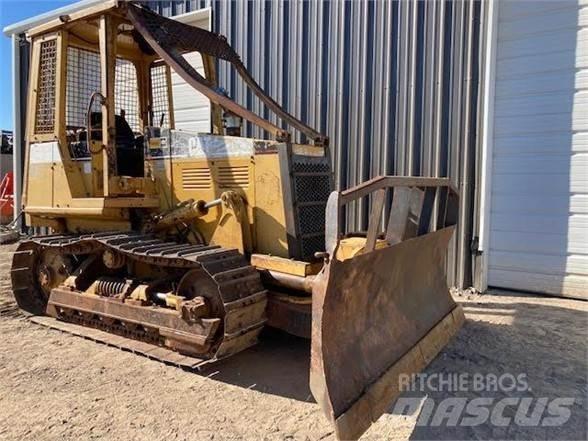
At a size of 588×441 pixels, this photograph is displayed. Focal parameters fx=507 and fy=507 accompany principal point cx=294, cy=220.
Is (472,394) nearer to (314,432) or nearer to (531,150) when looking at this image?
(314,432)

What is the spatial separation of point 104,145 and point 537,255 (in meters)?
5.43

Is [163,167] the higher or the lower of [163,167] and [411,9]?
the lower

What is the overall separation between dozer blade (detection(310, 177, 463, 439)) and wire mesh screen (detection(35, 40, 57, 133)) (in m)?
3.41

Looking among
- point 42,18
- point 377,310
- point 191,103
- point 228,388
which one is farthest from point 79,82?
point 42,18

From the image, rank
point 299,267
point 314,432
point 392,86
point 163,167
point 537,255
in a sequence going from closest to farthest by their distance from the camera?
point 314,432, point 299,267, point 163,167, point 537,255, point 392,86

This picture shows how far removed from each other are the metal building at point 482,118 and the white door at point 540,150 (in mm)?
13

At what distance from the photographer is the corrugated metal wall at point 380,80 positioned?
670cm

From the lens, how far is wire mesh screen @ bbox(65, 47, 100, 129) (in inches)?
213

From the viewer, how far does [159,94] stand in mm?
6219

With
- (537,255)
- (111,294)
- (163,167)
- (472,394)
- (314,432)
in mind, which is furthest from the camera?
(537,255)

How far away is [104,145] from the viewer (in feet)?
15.9

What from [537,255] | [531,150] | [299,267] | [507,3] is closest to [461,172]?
[531,150]

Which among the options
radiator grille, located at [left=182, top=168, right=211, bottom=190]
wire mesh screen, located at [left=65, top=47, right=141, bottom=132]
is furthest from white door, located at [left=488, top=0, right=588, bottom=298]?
wire mesh screen, located at [left=65, top=47, right=141, bottom=132]

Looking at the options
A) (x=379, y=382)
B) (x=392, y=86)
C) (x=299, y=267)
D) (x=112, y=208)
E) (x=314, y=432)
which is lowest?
(x=314, y=432)
